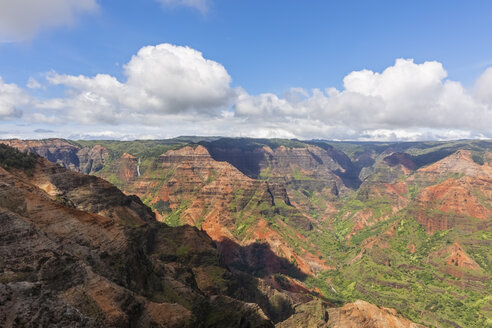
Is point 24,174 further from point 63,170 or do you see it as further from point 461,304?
point 461,304

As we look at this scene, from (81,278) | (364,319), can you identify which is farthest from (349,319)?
(81,278)

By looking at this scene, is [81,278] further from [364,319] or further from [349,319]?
[364,319]

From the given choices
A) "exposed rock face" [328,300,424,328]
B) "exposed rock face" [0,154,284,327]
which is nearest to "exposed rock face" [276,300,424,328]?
"exposed rock face" [328,300,424,328]

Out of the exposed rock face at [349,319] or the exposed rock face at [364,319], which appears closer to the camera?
the exposed rock face at [349,319]

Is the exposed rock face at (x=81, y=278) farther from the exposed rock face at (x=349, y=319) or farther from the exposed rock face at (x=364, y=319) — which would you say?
the exposed rock face at (x=364, y=319)

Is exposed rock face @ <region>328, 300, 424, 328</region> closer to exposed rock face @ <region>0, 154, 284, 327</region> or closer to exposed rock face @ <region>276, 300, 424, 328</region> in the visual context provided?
exposed rock face @ <region>276, 300, 424, 328</region>

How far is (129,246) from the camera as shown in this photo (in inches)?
2431

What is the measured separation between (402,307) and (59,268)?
705 feet

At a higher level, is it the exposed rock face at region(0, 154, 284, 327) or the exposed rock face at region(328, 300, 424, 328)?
the exposed rock face at region(0, 154, 284, 327)

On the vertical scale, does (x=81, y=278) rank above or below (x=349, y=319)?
above

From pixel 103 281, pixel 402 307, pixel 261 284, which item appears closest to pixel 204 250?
pixel 261 284

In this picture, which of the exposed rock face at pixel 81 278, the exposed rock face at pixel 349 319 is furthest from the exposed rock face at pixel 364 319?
the exposed rock face at pixel 81 278

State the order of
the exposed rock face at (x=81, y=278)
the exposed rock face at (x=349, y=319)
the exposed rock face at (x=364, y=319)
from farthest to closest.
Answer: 1. the exposed rock face at (x=364, y=319)
2. the exposed rock face at (x=349, y=319)
3. the exposed rock face at (x=81, y=278)

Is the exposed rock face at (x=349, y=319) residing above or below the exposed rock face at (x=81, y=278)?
below
